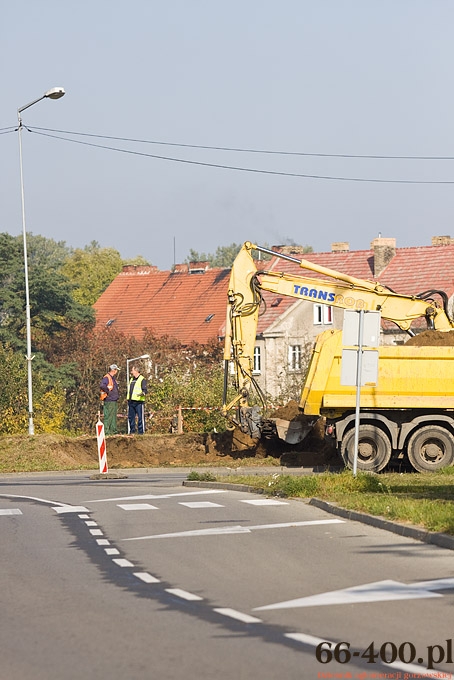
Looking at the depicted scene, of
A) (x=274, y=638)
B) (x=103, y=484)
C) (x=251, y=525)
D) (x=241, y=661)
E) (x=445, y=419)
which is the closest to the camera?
(x=241, y=661)

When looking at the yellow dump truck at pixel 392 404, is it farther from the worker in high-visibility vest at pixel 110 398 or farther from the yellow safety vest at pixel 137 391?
the worker in high-visibility vest at pixel 110 398

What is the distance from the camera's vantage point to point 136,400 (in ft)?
121

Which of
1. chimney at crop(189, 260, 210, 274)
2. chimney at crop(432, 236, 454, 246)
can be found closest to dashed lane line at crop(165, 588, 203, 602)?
chimney at crop(432, 236, 454, 246)

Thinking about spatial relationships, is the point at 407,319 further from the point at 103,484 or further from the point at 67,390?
the point at 67,390

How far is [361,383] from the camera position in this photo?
2159 centimetres

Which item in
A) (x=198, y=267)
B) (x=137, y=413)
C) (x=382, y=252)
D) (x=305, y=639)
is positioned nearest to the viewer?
(x=305, y=639)

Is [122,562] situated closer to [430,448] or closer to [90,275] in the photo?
[430,448]

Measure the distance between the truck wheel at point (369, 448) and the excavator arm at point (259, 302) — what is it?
4.51 meters

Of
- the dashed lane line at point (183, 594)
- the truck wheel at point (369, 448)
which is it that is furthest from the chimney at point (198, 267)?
the dashed lane line at point (183, 594)

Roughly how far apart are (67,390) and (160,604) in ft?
211

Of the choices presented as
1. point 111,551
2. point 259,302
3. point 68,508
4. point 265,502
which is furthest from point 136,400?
point 111,551

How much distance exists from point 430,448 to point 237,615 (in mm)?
19198

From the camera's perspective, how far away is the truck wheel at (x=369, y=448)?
28156 mm

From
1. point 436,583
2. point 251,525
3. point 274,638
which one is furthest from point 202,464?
point 274,638
